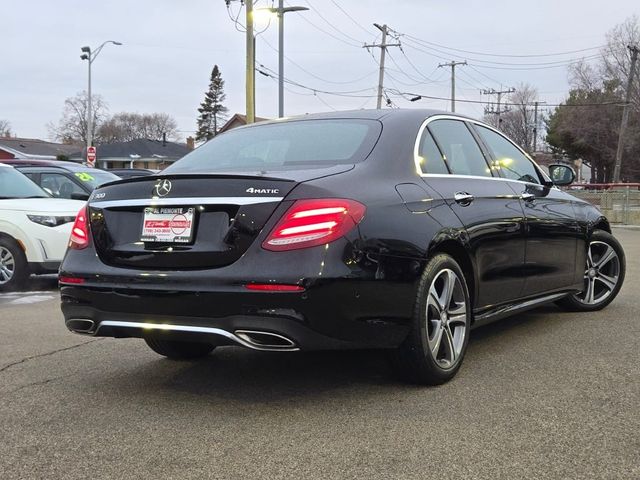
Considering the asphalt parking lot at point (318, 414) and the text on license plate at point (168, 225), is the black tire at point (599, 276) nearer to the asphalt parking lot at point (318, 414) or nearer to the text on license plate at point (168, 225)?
the asphalt parking lot at point (318, 414)

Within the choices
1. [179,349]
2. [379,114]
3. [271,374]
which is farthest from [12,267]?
[379,114]

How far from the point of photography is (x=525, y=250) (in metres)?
4.74

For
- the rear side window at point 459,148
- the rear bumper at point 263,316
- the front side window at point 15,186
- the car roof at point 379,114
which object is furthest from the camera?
Answer: the front side window at point 15,186

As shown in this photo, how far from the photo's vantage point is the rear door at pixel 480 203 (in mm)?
4102

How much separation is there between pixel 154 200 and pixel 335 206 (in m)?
0.96

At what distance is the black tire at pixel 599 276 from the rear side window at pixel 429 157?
2464 millimetres

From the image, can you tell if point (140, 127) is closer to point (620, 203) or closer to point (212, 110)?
point (212, 110)

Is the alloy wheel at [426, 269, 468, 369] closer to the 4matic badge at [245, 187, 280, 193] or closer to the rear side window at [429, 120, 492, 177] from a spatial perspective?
the rear side window at [429, 120, 492, 177]

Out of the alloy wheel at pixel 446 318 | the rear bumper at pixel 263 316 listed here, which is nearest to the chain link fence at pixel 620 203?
the alloy wheel at pixel 446 318

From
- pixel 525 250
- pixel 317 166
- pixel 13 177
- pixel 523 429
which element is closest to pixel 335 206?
pixel 317 166

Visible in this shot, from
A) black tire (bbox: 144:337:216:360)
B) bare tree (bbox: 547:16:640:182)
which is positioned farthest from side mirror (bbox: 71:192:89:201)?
bare tree (bbox: 547:16:640:182)

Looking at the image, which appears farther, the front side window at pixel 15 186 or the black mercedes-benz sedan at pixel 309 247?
the front side window at pixel 15 186

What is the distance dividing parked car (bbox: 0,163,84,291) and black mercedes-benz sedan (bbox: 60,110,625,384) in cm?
414

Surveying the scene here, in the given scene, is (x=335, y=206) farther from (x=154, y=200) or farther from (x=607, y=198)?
(x=607, y=198)
